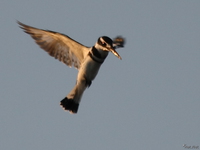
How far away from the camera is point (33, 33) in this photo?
11758mm

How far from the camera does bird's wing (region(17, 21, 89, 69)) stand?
11367mm

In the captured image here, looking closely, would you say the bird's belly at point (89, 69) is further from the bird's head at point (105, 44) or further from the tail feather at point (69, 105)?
the tail feather at point (69, 105)

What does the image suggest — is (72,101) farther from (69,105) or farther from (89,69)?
(89,69)

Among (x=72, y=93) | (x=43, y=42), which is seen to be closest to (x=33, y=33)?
(x=43, y=42)

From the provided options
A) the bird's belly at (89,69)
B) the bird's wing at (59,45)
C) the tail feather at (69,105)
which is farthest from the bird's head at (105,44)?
the tail feather at (69,105)

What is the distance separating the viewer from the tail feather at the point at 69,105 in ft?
37.9

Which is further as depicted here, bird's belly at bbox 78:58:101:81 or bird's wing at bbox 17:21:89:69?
bird's wing at bbox 17:21:89:69

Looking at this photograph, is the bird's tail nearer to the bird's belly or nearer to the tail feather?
the tail feather

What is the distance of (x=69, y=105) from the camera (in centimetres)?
1158

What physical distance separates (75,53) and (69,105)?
1.46m

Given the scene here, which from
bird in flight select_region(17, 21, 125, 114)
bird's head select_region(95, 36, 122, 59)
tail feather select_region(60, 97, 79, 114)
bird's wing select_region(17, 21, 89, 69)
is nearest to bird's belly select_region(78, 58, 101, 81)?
bird in flight select_region(17, 21, 125, 114)

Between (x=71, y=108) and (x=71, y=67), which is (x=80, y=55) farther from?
(x=71, y=108)

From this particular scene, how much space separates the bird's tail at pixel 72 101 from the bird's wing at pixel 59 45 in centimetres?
73

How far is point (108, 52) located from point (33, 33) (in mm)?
2454
